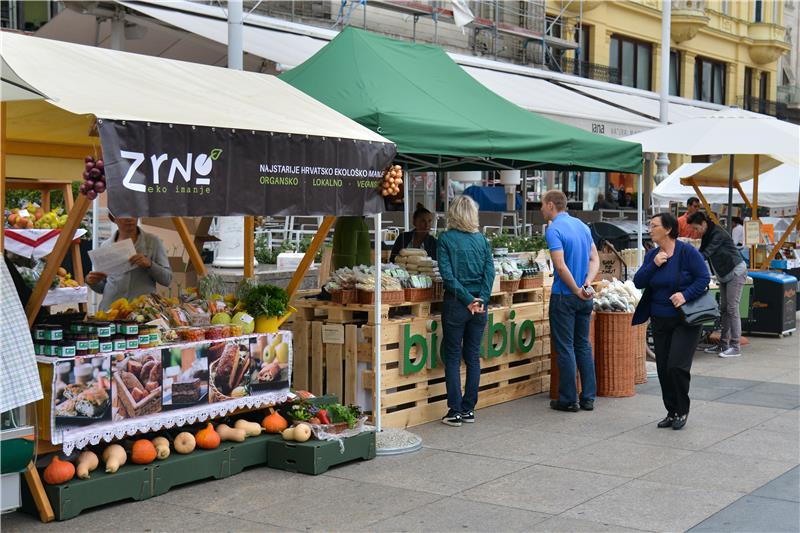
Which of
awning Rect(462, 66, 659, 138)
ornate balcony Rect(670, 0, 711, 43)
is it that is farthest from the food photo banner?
ornate balcony Rect(670, 0, 711, 43)

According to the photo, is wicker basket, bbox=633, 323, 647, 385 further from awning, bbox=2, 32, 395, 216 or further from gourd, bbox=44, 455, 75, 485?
gourd, bbox=44, 455, 75, 485


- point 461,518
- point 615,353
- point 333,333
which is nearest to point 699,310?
point 615,353

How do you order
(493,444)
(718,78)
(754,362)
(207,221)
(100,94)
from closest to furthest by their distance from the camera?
(100,94) → (493,444) → (207,221) → (754,362) → (718,78)

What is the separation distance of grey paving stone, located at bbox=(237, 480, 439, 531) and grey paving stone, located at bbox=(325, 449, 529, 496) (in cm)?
17

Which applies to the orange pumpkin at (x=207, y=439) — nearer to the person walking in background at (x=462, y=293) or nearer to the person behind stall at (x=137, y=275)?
the person behind stall at (x=137, y=275)

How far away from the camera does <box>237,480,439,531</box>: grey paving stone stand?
605cm

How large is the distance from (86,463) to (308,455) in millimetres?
1590

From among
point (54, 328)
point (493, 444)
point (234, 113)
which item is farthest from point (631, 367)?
point (54, 328)

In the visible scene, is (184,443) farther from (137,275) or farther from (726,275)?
(726,275)

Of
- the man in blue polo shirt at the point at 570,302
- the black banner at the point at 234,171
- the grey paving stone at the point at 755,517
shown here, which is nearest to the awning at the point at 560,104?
the man in blue polo shirt at the point at 570,302

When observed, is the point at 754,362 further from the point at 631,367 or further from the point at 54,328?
the point at 54,328

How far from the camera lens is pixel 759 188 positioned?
20922mm

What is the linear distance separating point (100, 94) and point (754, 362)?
30.9 feet

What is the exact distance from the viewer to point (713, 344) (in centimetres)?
Answer: 1435
